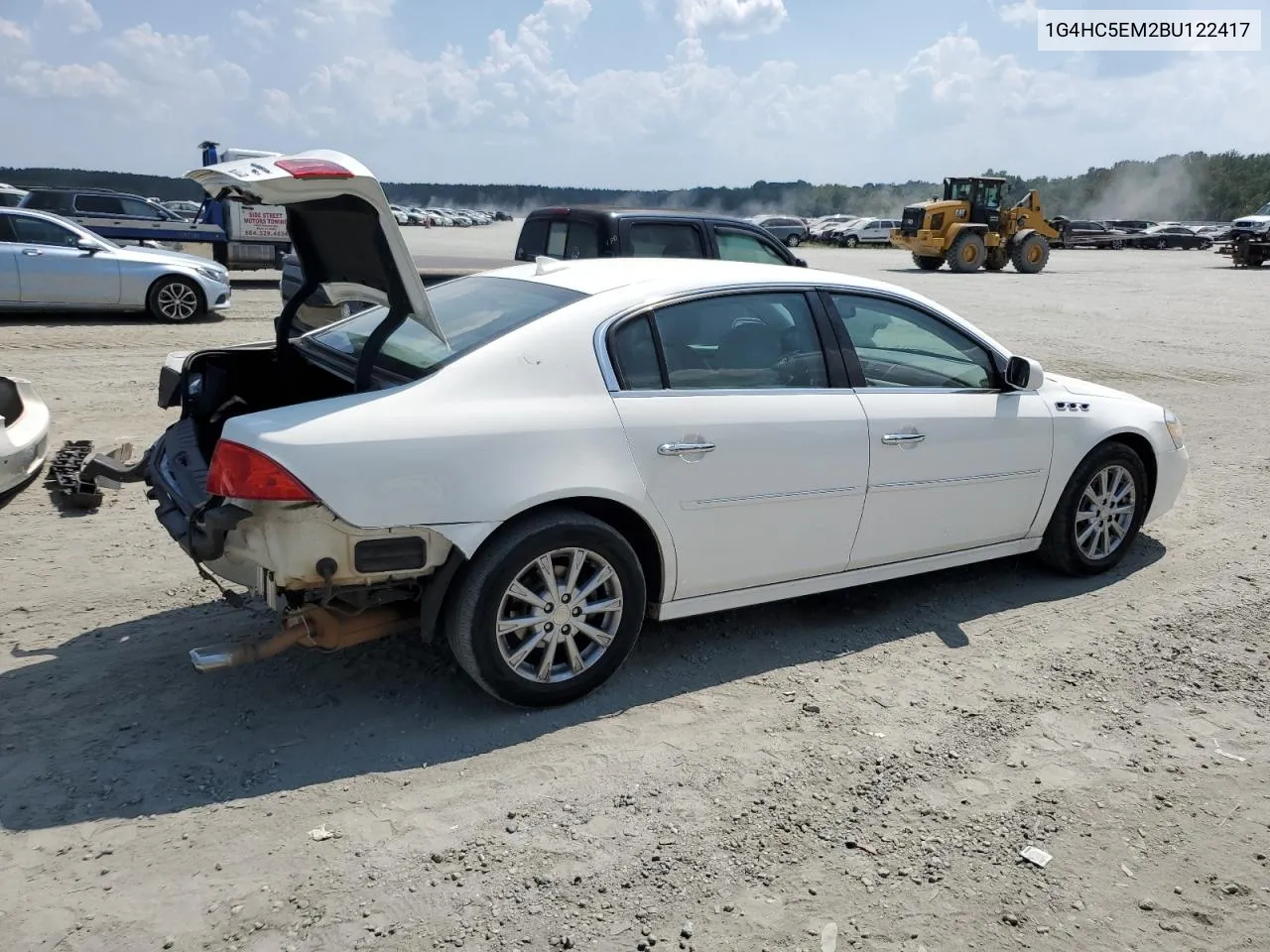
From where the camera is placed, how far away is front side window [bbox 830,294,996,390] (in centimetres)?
461

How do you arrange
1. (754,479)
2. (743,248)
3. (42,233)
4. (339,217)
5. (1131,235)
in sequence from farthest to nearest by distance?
(1131,235) → (42,233) → (743,248) → (754,479) → (339,217)

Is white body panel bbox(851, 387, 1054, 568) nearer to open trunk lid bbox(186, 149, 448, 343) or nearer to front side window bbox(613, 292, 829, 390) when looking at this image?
front side window bbox(613, 292, 829, 390)

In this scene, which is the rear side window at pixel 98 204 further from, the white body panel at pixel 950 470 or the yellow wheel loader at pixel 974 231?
the yellow wheel loader at pixel 974 231

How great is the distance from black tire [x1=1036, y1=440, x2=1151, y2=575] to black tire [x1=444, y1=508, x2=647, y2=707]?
242cm

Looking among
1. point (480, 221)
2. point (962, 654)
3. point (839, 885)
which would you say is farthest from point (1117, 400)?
point (480, 221)

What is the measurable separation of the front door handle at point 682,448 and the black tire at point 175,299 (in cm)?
1191

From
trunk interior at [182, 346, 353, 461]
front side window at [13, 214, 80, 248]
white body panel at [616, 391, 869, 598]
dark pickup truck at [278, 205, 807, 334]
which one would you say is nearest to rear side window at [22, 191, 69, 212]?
front side window at [13, 214, 80, 248]

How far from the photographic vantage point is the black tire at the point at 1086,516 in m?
5.20

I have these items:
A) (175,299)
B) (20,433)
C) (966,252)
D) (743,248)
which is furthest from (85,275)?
(966,252)

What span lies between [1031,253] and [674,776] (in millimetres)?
29898

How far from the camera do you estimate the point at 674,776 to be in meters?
3.50

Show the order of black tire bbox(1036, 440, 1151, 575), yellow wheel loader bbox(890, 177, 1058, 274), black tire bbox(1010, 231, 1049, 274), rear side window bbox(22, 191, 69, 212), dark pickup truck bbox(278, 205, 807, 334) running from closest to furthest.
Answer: black tire bbox(1036, 440, 1151, 575)
dark pickup truck bbox(278, 205, 807, 334)
rear side window bbox(22, 191, 69, 212)
yellow wheel loader bbox(890, 177, 1058, 274)
black tire bbox(1010, 231, 1049, 274)

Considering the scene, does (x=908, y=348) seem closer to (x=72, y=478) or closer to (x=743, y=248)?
(x=72, y=478)

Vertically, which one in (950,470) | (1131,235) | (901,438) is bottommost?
(950,470)
